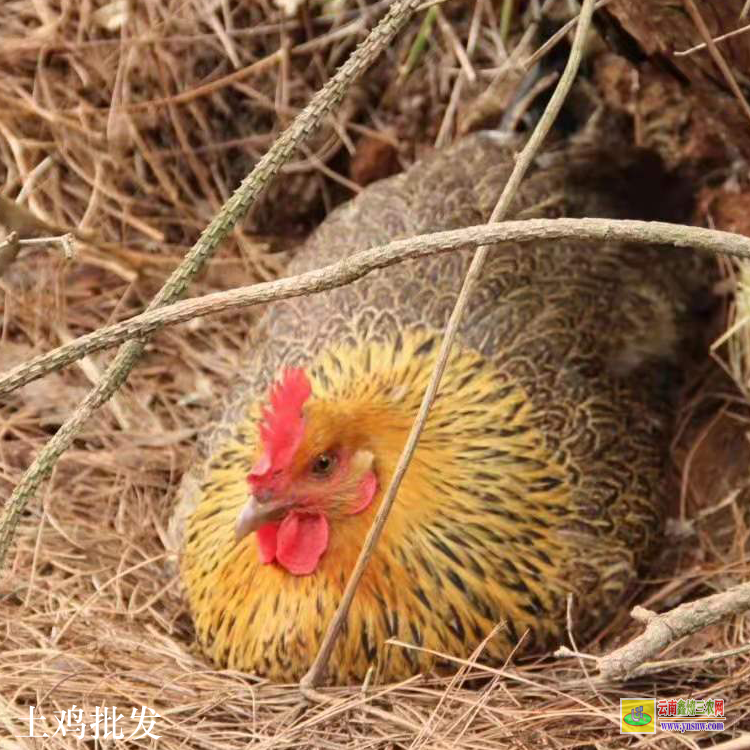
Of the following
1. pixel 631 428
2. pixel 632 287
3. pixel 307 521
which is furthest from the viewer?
pixel 632 287

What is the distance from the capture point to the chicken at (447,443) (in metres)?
2.74

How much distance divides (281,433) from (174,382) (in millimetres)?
1467

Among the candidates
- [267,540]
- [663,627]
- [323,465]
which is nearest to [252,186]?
[323,465]

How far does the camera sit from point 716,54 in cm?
290

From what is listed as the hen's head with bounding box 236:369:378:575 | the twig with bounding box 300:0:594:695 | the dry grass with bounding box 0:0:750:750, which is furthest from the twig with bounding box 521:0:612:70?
the dry grass with bounding box 0:0:750:750

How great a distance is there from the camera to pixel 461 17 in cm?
441

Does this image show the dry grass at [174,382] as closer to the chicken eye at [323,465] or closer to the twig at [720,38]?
the chicken eye at [323,465]

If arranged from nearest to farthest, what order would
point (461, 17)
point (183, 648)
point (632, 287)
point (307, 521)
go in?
1. point (307, 521)
2. point (183, 648)
3. point (632, 287)
4. point (461, 17)

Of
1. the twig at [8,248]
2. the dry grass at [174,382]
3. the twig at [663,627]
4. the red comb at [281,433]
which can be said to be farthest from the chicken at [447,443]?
the twig at [663,627]

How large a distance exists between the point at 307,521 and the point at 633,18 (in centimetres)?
160

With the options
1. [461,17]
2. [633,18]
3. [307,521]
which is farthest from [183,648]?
[461,17]

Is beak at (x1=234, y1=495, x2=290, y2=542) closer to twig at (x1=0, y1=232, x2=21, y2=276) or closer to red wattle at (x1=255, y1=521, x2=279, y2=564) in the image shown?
red wattle at (x1=255, y1=521, x2=279, y2=564)

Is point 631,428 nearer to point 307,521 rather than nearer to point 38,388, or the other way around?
point 307,521

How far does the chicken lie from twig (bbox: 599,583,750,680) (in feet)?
2.94
